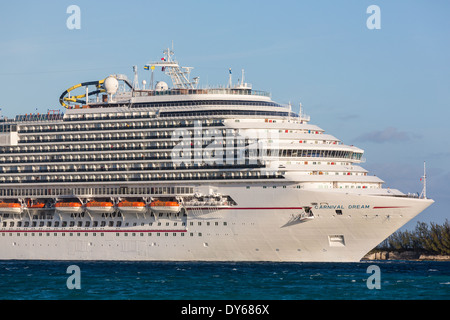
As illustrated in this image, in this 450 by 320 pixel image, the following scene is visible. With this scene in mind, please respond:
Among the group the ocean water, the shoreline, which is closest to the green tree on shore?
the shoreline

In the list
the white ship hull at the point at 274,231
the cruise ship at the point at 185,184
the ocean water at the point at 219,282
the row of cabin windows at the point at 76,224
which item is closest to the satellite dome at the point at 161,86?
the cruise ship at the point at 185,184

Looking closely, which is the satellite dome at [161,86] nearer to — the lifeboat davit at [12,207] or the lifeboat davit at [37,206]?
the lifeboat davit at [37,206]

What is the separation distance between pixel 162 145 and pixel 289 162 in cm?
1295

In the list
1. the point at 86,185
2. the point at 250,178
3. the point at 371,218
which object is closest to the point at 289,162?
the point at 250,178

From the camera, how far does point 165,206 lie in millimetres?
81750

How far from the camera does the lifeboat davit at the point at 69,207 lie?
282ft

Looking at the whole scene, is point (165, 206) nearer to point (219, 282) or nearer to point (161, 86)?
point (161, 86)

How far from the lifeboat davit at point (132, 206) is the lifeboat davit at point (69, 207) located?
4739mm

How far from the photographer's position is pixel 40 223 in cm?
8925

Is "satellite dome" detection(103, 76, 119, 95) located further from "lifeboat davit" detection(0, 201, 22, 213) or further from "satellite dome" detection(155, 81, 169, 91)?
"lifeboat davit" detection(0, 201, 22, 213)

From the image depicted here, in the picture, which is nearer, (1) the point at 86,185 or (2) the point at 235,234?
(2) the point at 235,234
